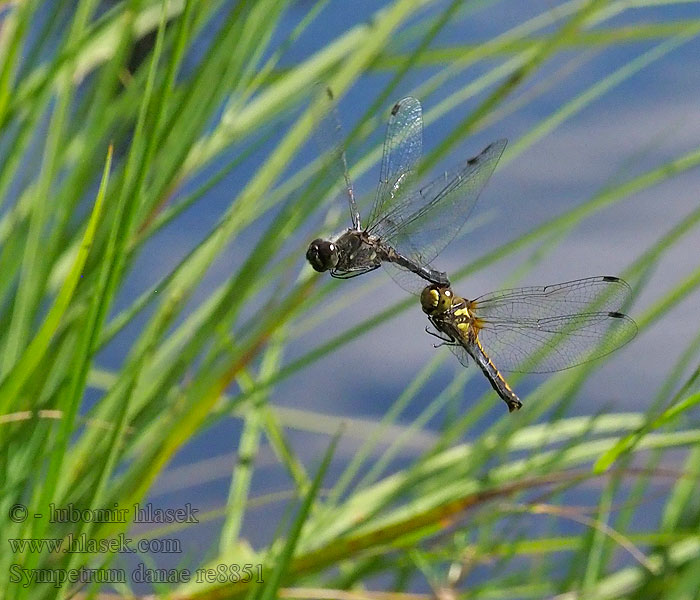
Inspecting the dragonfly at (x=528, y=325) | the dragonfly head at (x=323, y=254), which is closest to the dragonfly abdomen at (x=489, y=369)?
the dragonfly at (x=528, y=325)

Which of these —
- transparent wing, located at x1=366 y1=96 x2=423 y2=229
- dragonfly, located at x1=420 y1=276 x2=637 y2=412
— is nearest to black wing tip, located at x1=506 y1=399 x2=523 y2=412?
dragonfly, located at x1=420 y1=276 x2=637 y2=412

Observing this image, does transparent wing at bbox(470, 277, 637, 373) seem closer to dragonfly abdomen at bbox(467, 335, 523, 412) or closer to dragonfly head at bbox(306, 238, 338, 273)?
dragonfly abdomen at bbox(467, 335, 523, 412)

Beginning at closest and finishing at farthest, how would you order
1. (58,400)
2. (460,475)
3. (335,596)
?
(58,400)
(335,596)
(460,475)

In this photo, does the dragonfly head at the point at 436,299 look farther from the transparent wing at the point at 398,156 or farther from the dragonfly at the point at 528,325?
the transparent wing at the point at 398,156

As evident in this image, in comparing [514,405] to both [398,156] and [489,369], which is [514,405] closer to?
[489,369]

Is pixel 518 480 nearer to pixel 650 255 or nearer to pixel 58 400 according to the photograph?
pixel 650 255

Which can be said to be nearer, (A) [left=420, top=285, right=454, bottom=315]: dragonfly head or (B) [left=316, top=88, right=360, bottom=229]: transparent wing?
(A) [left=420, top=285, right=454, bottom=315]: dragonfly head

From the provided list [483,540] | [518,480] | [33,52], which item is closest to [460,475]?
[518,480]

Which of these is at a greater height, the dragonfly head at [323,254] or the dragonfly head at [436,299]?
the dragonfly head at [323,254]
